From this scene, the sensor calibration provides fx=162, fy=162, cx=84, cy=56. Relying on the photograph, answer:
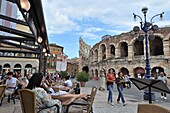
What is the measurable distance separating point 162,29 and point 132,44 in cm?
573

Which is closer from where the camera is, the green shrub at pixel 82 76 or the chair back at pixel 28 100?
the chair back at pixel 28 100

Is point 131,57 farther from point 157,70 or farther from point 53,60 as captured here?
point 53,60

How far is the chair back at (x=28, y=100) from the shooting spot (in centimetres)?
346

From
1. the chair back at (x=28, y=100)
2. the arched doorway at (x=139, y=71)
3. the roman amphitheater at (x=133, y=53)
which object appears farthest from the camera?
the arched doorway at (x=139, y=71)

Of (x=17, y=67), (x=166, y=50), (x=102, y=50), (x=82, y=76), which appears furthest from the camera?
(x=102, y=50)

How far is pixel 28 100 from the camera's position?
3582mm

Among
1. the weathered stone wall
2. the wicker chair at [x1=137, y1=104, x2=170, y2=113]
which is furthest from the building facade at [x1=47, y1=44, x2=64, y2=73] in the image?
the wicker chair at [x1=137, y1=104, x2=170, y2=113]

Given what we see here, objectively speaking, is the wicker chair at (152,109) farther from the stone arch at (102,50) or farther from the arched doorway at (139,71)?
the stone arch at (102,50)

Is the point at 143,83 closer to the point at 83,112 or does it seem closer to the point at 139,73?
the point at 83,112

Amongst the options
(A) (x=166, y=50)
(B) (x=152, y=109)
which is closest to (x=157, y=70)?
(A) (x=166, y=50)

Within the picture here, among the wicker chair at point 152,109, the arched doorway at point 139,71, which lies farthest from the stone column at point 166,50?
the wicker chair at point 152,109

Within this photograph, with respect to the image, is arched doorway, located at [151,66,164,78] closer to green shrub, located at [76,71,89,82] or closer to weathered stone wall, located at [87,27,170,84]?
weathered stone wall, located at [87,27,170,84]

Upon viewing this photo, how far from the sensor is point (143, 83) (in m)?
4.59

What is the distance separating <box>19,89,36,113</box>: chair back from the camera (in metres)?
3.46
